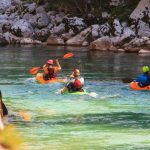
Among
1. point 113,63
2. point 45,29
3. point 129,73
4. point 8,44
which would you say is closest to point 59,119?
point 129,73

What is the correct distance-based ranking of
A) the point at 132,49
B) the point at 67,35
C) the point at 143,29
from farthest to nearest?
the point at 67,35
the point at 143,29
the point at 132,49

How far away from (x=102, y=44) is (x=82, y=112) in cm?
3277

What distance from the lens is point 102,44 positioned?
1860 inches

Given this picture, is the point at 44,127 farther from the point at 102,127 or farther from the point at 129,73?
the point at 129,73

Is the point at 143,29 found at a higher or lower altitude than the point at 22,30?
higher

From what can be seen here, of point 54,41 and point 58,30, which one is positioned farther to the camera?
point 58,30

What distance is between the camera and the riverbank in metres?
47.2

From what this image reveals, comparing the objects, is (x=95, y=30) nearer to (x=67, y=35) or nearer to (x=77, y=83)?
(x=67, y=35)

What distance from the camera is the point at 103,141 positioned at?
10.1m

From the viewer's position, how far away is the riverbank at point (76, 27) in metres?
47.2

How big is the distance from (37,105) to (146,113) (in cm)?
387

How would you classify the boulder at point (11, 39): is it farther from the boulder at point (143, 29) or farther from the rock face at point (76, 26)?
the boulder at point (143, 29)

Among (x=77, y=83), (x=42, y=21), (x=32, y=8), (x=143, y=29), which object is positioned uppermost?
(x=32, y=8)

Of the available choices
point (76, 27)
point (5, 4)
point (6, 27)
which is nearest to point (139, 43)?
point (76, 27)
